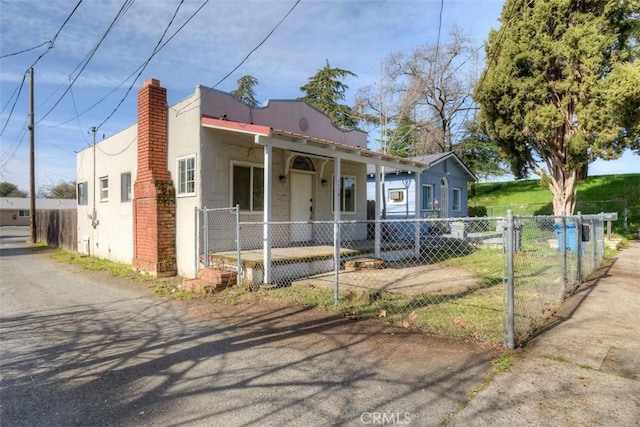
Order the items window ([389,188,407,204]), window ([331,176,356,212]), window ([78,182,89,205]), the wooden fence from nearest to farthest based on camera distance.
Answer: window ([331,176,356,212]) → window ([78,182,89,205]) → the wooden fence → window ([389,188,407,204])

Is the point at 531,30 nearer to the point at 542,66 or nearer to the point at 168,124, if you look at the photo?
the point at 542,66

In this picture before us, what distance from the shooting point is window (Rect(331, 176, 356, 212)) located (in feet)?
40.1

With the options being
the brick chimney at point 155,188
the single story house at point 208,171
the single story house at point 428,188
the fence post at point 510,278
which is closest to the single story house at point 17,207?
the single story house at point 428,188

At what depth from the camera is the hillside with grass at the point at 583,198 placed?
1973cm

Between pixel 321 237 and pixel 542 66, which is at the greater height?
pixel 542 66

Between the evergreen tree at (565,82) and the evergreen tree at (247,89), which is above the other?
the evergreen tree at (247,89)

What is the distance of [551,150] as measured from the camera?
49.0ft

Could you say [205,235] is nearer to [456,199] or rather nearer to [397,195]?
[397,195]

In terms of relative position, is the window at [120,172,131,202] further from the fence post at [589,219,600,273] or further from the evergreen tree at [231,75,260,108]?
the evergreen tree at [231,75,260,108]

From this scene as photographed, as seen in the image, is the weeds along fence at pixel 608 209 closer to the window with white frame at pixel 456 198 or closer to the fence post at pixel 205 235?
the window with white frame at pixel 456 198

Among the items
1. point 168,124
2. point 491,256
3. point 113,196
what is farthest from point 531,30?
point 113,196

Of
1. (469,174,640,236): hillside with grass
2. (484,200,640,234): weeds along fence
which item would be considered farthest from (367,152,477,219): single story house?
(469,174,640,236): hillside with grass

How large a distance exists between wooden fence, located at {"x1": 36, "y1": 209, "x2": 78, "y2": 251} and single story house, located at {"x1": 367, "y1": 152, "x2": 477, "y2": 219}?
1264cm

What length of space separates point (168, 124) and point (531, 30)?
13406mm
